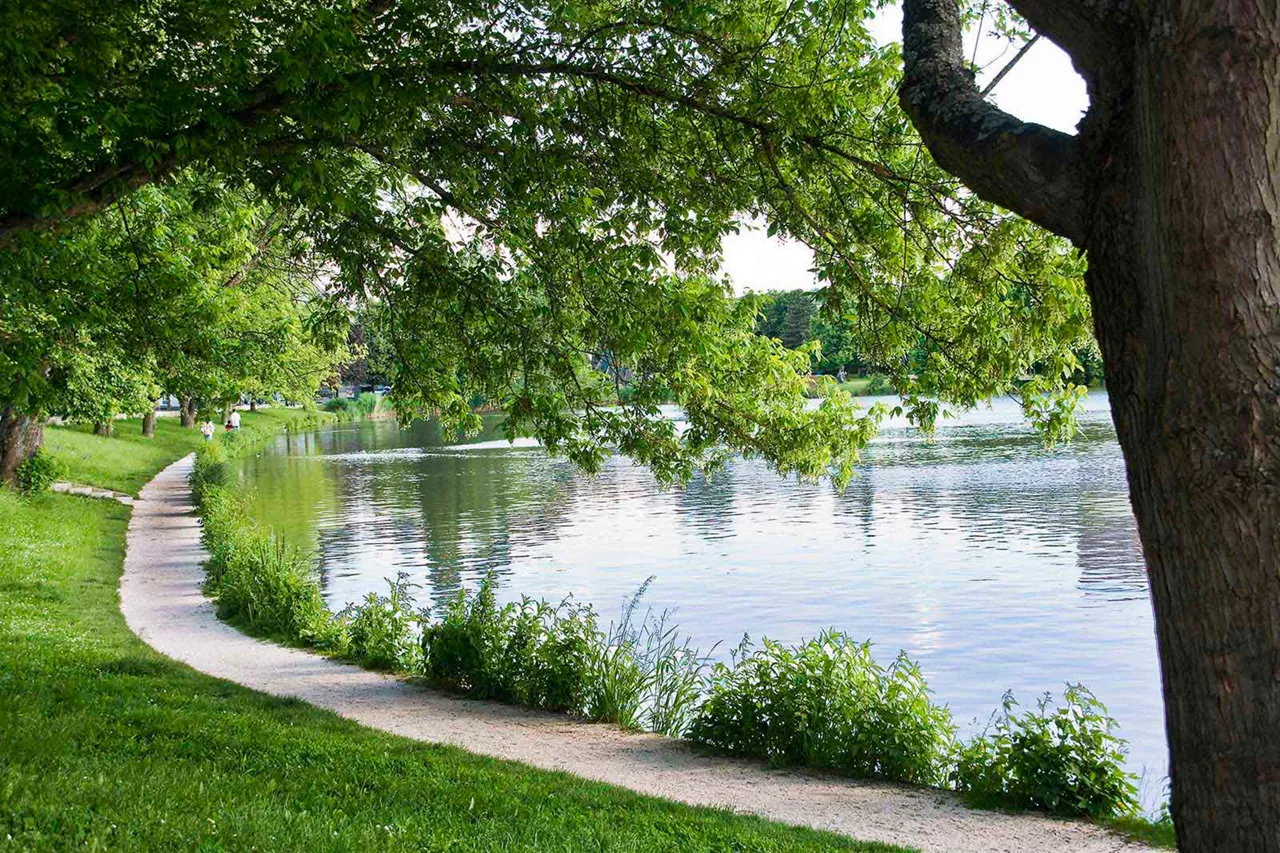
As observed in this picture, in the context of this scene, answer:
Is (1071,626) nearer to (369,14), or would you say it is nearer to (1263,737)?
(369,14)

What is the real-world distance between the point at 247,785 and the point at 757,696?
17.0 feet

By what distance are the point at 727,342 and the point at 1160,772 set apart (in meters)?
6.02

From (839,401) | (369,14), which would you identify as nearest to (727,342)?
(839,401)

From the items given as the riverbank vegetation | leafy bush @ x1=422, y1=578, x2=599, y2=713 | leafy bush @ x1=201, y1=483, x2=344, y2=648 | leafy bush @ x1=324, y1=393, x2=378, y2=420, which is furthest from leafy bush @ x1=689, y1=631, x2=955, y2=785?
leafy bush @ x1=324, y1=393, x2=378, y2=420

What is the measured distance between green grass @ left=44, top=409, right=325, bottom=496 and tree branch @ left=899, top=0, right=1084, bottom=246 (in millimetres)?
32380

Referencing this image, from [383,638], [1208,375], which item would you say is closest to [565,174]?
[1208,375]

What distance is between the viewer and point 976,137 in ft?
12.9

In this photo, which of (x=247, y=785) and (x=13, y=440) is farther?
(x=13, y=440)

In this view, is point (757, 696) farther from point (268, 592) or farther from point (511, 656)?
point (268, 592)

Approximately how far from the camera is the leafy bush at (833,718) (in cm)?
1001

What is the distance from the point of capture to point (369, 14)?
28.3 feet

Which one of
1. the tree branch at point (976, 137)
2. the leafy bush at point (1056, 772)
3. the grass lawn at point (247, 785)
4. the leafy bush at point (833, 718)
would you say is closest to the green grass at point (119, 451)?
the grass lawn at point (247, 785)

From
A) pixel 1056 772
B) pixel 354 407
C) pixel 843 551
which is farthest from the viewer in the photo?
pixel 354 407

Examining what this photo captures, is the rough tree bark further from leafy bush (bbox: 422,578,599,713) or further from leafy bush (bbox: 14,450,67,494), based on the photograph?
leafy bush (bbox: 14,450,67,494)
